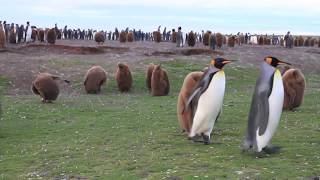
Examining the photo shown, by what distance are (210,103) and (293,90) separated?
5.45 meters

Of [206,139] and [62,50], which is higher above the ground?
[62,50]

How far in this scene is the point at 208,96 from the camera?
30.9ft

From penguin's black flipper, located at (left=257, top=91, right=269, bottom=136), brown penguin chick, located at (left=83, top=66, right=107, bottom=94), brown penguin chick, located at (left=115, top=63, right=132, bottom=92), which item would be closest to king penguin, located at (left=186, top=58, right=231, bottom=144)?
penguin's black flipper, located at (left=257, top=91, right=269, bottom=136)

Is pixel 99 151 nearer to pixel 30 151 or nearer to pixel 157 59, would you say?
pixel 30 151

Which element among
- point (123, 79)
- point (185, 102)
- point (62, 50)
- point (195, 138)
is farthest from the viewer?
point (62, 50)

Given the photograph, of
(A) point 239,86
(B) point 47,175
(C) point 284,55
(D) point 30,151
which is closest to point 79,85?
(A) point 239,86

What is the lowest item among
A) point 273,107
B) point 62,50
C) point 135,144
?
point 135,144

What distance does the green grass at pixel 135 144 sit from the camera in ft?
24.9

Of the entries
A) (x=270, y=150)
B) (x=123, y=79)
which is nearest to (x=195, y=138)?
(x=270, y=150)

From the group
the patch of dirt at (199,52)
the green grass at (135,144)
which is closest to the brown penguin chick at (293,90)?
the green grass at (135,144)

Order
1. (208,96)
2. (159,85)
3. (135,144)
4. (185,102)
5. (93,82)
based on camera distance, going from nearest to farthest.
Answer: (208,96) → (135,144) → (185,102) → (159,85) → (93,82)

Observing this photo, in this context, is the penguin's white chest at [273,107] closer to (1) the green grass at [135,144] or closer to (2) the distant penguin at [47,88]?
(1) the green grass at [135,144]

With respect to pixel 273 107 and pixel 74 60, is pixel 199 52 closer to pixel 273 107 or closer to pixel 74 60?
pixel 74 60

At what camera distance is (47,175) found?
795 centimetres
